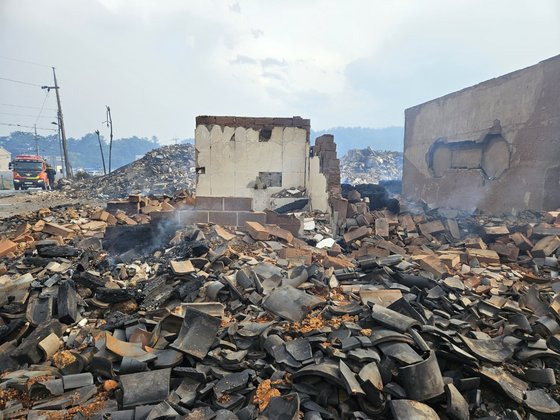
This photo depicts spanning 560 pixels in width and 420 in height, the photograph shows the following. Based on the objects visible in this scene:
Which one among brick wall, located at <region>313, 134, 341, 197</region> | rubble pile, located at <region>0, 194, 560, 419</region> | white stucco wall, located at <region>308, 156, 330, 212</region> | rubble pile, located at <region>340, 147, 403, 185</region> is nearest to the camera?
rubble pile, located at <region>0, 194, 560, 419</region>

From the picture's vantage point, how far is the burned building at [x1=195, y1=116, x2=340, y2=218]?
973 centimetres

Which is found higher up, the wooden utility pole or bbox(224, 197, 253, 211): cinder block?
the wooden utility pole

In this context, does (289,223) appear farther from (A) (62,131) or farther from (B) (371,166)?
(A) (62,131)

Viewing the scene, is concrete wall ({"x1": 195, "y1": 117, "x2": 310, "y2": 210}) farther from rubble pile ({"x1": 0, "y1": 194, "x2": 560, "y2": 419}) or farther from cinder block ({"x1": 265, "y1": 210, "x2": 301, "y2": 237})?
rubble pile ({"x1": 0, "y1": 194, "x2": 560, "y2": 419})

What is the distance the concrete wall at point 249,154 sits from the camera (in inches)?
384

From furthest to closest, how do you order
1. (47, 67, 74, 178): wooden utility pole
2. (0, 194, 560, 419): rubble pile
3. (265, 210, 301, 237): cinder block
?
1. (47, 67, 74, 178): wooden utility pole
2. (265, 210, 301, 237): cinder block
3. (0, 194, 560, 419): rubble pile

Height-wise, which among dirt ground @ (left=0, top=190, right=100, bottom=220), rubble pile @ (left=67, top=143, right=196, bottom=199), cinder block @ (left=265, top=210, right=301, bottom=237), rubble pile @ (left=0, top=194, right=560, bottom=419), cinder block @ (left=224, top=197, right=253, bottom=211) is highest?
rubble pile @ (left=67, top=143, right=196, bottom=199)

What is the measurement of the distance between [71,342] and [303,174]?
24.2 feet

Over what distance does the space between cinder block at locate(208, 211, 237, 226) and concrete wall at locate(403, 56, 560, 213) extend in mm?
7578

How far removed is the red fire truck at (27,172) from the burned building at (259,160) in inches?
808

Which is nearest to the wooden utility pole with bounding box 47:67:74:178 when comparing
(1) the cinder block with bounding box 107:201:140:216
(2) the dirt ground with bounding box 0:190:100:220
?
(2) the dirt ground with bounding box 0:190:100:220

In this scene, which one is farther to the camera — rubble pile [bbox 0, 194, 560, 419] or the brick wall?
the brick wall

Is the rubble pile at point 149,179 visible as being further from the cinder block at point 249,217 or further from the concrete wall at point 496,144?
the concrete wall at point 496,144

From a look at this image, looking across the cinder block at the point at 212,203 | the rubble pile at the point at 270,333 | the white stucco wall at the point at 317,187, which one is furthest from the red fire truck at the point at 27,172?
the white stucco wall at the point at 317,187
